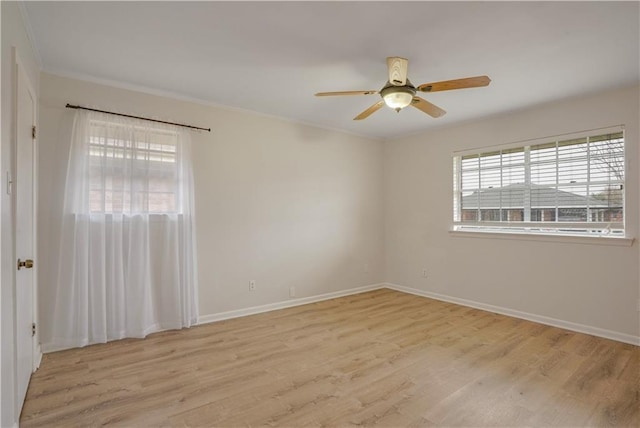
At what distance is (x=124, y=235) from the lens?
326 cm

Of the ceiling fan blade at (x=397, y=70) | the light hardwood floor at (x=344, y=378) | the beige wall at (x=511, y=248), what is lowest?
the light hardwood floor at (x=344, y=378)

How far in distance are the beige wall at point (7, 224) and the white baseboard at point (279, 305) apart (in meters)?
2.03

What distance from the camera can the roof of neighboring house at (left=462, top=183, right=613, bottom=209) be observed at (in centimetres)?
361

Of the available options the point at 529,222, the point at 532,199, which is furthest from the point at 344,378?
the point at 532,199

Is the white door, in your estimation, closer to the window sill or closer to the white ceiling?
the white ceiling

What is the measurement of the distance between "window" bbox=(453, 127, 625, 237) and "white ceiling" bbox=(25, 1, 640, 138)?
631mm

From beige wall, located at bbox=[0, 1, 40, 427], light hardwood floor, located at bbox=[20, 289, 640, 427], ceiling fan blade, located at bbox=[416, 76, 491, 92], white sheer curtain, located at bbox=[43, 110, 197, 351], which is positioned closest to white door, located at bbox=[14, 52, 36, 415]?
beige wall, located at bbox=[0, 1, 40, 427]

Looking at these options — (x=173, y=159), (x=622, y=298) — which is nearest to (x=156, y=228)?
(x=173, y=159)

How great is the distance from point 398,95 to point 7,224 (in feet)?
8.77

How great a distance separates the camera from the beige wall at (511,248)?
330 centimetres

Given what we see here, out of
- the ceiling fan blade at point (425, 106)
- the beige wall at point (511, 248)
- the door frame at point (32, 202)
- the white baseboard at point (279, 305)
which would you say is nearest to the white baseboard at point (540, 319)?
the beige wall at point (511, 248)

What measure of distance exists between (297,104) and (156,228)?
2.08 metres

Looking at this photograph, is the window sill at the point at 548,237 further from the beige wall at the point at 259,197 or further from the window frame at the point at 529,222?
the beige wall at the point at 259,197

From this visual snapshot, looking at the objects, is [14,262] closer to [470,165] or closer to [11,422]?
[11,422]
